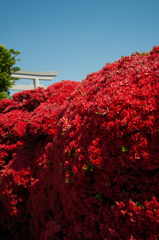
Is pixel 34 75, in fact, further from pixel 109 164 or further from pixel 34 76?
pixel 109 164

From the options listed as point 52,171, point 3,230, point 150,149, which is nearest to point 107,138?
point 150,149

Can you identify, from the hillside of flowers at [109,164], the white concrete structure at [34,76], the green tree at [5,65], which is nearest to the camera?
the hillside of flowers at [109,164]

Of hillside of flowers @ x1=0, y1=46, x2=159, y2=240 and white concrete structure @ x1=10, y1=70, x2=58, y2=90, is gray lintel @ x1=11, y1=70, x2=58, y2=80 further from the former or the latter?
hillside of flowers @ x1=0, y1=46, x2=159, y2=240

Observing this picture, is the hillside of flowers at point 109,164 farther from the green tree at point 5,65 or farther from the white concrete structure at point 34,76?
the white concrete structure at point 34,76

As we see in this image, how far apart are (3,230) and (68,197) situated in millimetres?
4087

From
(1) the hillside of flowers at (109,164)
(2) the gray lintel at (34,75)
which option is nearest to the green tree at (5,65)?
(2) the gray lintel at (34,75)

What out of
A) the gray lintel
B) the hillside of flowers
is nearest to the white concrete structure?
the gray lintel

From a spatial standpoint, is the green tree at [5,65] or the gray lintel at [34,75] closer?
the green tree at [5,65]

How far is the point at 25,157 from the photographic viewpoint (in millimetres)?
5133

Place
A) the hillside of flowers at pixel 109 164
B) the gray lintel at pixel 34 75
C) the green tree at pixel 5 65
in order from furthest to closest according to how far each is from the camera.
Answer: the gray lintel at pixel 34 75 < the green tree at pixel 5 65 < the hillside of flowers at pixel 109 164

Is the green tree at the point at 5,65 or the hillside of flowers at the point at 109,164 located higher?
the green tree at the point at 5,65

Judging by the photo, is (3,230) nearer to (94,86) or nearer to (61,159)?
(61,159)

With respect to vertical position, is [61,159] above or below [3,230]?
above

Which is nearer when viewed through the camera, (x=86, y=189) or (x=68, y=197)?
(x=86, y=189)
